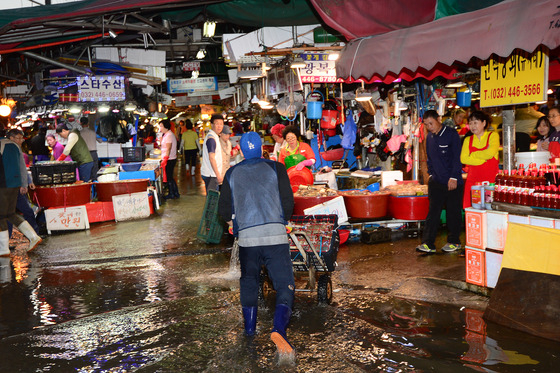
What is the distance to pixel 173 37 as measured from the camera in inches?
778

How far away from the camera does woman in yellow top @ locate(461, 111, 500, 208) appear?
8102 millimetres

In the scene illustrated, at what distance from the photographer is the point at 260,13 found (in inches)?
447

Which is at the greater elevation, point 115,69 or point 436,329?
point 115,69

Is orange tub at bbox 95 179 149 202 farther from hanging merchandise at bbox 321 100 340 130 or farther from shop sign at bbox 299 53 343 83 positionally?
shop sign at bbox 299 53 343 83

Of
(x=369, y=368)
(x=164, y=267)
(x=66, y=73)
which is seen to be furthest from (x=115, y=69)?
(x=369, y=368)

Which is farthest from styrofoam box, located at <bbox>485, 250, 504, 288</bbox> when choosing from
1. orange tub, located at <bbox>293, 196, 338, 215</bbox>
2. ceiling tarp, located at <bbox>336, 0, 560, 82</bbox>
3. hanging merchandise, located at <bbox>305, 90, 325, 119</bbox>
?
hanging merchandise, located at <bbox>305, 90, 325, 119</bbox>

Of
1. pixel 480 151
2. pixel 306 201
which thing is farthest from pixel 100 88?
pixel 480 151

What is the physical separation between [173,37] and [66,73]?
4221 millimetres

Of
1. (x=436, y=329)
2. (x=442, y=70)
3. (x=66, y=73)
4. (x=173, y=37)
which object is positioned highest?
(x=173, y=37)

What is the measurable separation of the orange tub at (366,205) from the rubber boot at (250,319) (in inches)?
191

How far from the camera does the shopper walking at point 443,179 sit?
8.45m

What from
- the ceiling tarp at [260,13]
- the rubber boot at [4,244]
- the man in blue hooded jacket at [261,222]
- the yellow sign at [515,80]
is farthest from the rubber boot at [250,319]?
the ceiling tarp at [260,13]

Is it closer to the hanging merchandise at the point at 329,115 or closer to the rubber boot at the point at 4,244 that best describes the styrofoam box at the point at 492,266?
the hanging merchandise at the point at 329,115

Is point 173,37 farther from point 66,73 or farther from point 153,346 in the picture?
point 153,346
